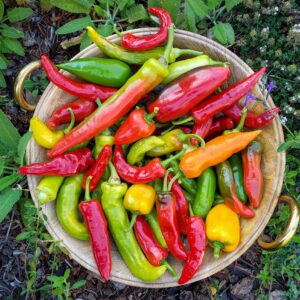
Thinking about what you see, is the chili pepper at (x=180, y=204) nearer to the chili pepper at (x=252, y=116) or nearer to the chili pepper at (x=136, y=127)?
the chili pepper at (x=136, y=127)

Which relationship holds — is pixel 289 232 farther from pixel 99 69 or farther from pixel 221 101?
pixel 99 69

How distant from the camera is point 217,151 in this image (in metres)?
2.83

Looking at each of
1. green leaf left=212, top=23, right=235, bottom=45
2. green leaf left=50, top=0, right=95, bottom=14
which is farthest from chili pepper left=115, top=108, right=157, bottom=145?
green leaf left=50, top=0, right=95, bottom=14

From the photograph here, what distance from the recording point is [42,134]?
2.89 metres

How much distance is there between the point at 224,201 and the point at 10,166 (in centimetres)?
145

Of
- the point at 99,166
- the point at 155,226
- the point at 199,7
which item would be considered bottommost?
the point at 155,226

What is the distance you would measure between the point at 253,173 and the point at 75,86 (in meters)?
1.22

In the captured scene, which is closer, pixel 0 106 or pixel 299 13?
pixel 299 13

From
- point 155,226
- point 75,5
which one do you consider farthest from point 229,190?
point 75,5

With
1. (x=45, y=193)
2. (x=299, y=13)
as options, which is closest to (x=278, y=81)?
(x=299, y=13)

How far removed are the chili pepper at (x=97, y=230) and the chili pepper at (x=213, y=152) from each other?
577mm

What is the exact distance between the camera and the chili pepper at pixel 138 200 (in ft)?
9.23

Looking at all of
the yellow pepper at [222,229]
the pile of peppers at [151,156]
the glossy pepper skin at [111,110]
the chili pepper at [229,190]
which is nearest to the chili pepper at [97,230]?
the pile of peppers at [151,156]

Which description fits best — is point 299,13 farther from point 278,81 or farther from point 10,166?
point 10,166
